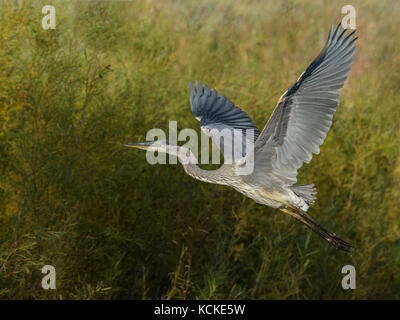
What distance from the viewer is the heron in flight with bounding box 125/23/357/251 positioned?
10.9 ft

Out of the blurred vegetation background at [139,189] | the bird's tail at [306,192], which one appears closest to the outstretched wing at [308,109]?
the bird's tail at [306,192]

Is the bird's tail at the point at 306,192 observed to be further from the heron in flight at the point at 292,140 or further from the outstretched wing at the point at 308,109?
the outstretched wing at the point at 308,109

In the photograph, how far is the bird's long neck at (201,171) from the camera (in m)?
3.94

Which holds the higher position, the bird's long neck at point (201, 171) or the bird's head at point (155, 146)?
the bird's head at point (155, 146)

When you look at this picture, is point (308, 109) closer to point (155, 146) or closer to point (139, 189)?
point (155, 146)

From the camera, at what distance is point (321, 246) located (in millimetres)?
4797

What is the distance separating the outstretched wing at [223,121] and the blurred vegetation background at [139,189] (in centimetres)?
33

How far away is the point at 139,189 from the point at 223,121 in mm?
839

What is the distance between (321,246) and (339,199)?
526mm

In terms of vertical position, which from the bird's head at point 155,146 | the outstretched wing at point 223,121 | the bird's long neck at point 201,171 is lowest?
the bird's long neck at point 201,171

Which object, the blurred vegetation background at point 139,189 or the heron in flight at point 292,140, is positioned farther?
the blurred vegetation background at point 139,189

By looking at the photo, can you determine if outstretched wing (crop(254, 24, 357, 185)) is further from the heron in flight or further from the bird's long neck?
the bird's long neck

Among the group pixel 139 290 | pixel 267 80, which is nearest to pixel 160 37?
pixel 267 80

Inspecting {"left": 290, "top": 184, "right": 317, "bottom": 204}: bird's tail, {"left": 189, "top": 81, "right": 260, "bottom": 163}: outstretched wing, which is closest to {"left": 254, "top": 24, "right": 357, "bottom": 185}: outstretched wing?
{"left": 290, "top": 184, "right": 317, "bottom": 204}: bird's tail
